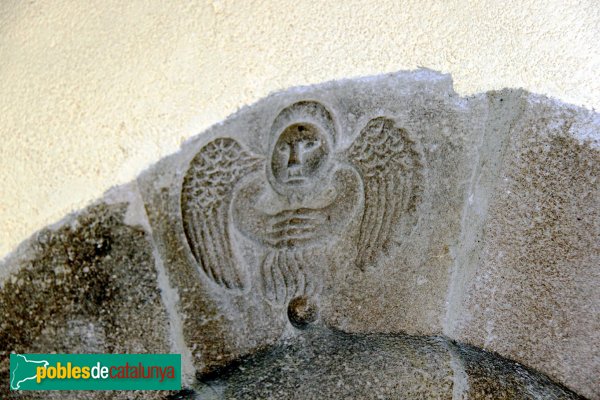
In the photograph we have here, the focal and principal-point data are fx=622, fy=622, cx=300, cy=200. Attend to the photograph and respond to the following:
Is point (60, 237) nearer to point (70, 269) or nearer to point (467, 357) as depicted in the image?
point (70, 269)

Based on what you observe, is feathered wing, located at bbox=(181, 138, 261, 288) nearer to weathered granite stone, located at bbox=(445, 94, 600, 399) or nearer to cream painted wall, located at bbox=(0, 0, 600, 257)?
cream painted wall, located at bbox=(0, 0, 600, 257)

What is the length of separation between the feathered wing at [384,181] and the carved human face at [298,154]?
0.05 meters

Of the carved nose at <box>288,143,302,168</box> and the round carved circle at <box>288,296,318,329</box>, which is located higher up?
the carved nose at <box>288,143,302,168</box>

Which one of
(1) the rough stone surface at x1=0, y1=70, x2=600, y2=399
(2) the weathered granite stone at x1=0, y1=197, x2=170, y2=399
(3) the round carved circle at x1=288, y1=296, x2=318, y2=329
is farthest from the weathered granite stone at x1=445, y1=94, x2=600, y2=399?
(2) the weathered granite stone at x1=0, y1=197, x2=170, y2=399

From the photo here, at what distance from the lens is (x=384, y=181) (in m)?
0.92

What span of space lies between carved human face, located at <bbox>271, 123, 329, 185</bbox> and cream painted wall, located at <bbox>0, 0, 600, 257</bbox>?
73 millimetres

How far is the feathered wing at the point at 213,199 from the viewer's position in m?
0.85

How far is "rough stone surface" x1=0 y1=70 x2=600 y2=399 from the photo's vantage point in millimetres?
834

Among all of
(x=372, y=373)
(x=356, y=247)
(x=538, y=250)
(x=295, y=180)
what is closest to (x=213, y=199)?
(x=295, y=180)

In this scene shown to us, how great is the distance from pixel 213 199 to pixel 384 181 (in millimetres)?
254

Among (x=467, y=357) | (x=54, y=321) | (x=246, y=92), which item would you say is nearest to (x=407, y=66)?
(x=246, y=92)

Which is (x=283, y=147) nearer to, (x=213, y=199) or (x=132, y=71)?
(x=213, y=199)

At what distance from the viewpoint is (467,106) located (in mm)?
912

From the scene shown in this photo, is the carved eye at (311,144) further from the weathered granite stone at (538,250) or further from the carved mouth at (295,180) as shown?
the weathered granite stone at (538,250)
